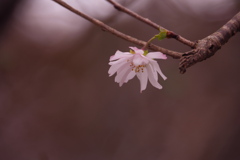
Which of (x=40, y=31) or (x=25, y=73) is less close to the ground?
(x=40, y=31)

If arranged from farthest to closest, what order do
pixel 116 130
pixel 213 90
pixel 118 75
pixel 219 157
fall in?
pixel 116 130 < pixel 213 90 < pixel 219 157 < pixel 118 75

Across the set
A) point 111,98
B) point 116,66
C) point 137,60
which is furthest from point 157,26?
point 111,98

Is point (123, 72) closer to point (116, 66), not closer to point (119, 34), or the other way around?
point (116, 66)

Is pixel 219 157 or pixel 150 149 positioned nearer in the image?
pixel 219 157

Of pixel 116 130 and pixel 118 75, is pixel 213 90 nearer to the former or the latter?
pixel 116 130

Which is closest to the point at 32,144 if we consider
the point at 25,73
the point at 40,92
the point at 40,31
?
the point at 40,92

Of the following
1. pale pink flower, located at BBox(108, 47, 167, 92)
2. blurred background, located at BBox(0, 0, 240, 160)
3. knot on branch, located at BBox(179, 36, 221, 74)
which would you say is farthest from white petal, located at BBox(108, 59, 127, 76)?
blurred background, located at BBox(0, 0, 240, 160)

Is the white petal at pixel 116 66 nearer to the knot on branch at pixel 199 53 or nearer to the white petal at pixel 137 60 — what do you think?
the white petal at pixel 137 60
